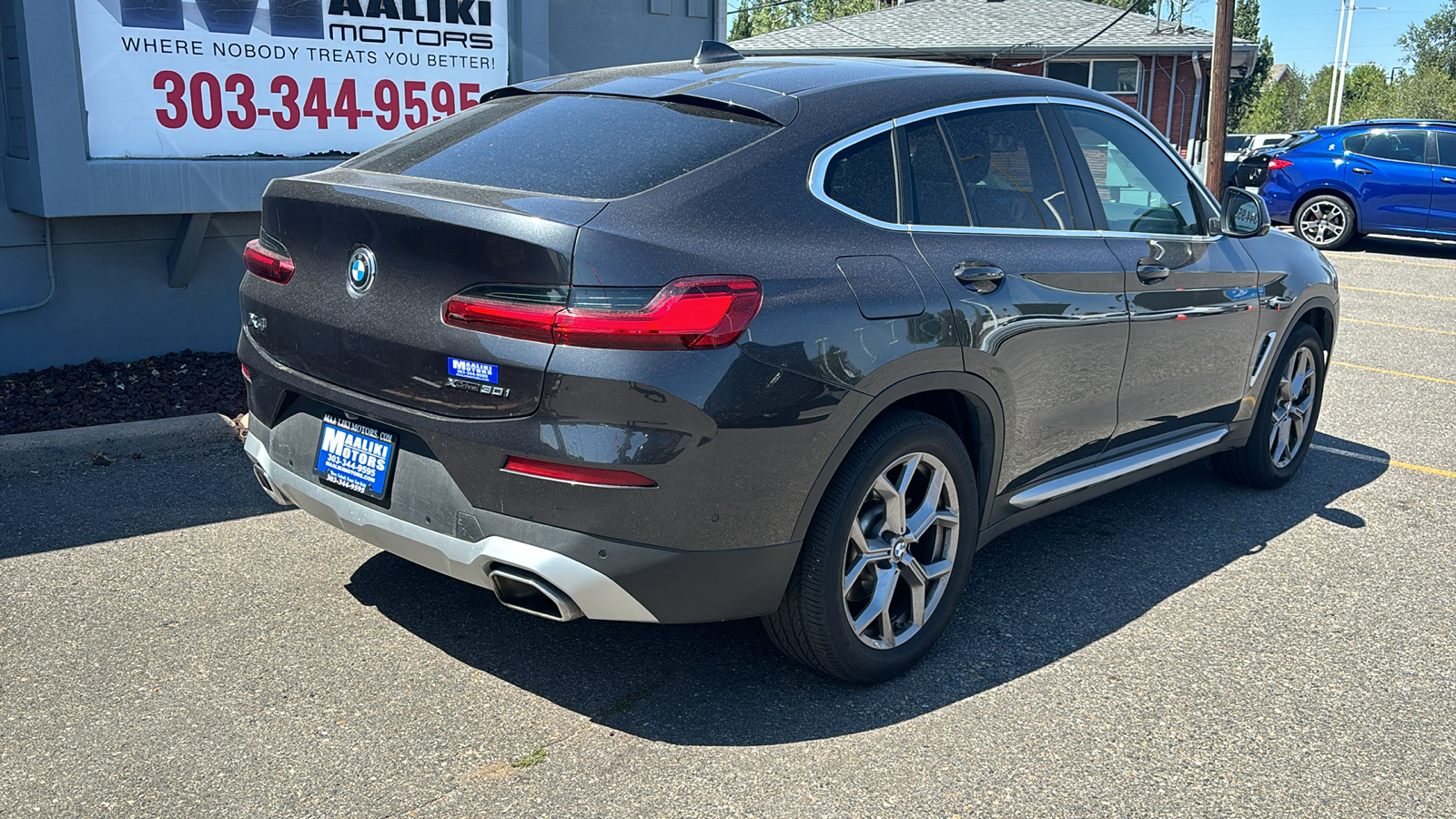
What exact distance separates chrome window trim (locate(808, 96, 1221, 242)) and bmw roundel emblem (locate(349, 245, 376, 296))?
1.18m

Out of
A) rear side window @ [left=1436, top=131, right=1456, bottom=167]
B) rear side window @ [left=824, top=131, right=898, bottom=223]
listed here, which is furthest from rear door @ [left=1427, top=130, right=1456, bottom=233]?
rear side window @ [left=824, top=131, right=898, bottom=223]

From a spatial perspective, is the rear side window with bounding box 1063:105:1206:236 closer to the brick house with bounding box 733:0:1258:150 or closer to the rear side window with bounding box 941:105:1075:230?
the rear side window with bounding box 941:105:1075:230

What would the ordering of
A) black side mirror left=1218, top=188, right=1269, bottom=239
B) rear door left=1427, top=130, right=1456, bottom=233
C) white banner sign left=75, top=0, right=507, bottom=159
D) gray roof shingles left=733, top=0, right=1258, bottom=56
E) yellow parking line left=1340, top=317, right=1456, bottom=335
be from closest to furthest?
black side mirror left=1218, top=188, right=1269, bottom=239, white banner sign left=75, top=0, right=507, bottom=159, yellow parking line left=1340, top=317, right=1456, bottom=335, rear door left=1427, top=130, right=1456, bottom=233, gray roof shingles left=733, top=0, right=1258, bottom=56

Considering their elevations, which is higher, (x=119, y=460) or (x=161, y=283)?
(x=161, y=283)

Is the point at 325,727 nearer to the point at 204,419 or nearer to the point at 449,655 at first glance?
the point at 449,655

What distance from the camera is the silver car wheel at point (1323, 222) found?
56.1 feet

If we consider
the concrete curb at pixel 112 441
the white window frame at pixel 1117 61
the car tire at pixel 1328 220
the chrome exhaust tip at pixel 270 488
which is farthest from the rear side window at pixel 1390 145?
the chrome exhaust tip at pixel 270 488

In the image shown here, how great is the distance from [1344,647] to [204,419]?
4.78 metres

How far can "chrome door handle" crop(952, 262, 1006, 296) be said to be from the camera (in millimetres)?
3684

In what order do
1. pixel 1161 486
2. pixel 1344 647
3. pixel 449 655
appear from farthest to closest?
pixel 1161 486 < pixel 1344 647 < pixel 449 655

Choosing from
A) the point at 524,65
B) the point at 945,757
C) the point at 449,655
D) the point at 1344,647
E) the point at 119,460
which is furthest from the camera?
the point at 524,65

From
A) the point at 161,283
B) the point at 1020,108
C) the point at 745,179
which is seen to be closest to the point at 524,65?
the point at 161,283

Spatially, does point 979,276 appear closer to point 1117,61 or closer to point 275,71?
point 275,71

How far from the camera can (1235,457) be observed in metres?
5.68
